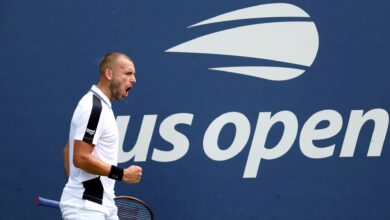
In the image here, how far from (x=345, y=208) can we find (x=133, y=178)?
1.92m

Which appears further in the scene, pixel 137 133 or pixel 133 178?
pixel 137 133

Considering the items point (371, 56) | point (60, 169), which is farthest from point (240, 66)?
point (60, 169)

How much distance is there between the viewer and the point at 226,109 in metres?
5.47

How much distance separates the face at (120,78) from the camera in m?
4.27

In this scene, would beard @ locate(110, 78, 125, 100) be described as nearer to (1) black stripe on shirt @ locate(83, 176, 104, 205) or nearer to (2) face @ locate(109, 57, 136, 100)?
(2) face @ locate(109, 57, 136, 100)

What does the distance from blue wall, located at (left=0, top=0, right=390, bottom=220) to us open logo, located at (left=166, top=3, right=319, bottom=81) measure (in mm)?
24

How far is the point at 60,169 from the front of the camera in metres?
5.55

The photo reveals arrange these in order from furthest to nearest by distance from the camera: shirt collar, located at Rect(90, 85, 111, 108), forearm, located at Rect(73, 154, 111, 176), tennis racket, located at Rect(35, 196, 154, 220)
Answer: tennis racket, located at Rect(35, 196, 154, 220), shirt collar, located at Rect(90, 85, 111, 108), forearm, located at Rect(73, 154, 111, 176)

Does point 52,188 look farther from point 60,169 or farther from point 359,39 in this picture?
point 359,39

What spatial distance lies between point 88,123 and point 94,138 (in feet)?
0.26

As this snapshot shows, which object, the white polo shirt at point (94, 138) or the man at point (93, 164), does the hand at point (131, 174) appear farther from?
the white polo shirt at point (94, 138)

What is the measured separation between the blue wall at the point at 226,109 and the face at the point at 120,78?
3.92 feet

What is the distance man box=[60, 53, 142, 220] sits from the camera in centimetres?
402

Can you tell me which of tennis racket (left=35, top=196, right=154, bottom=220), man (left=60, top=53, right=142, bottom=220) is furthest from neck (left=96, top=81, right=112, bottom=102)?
tennis racket (left=35, top=196, right=154, bottom=220)
